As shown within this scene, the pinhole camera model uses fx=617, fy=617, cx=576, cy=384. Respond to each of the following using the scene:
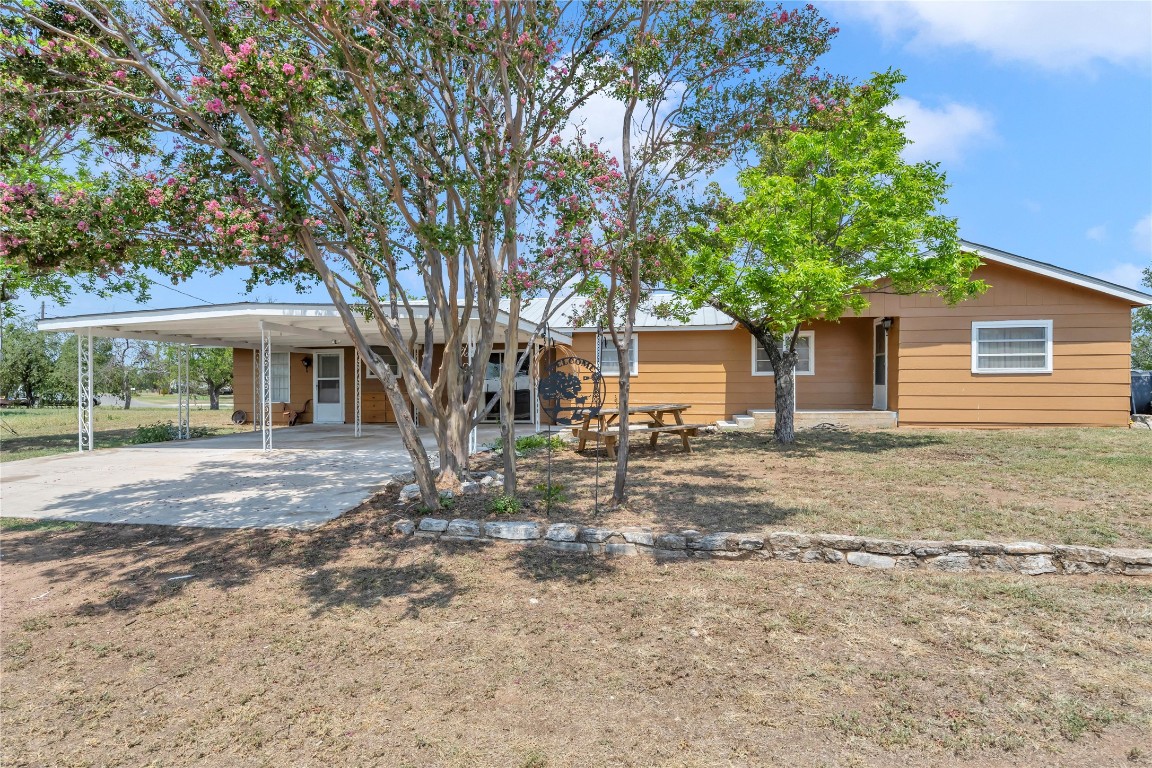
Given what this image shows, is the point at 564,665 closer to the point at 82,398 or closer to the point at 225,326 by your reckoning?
the point at 225,326

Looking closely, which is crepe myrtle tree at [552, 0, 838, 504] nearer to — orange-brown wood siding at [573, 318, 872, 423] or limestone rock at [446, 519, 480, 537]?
limestone rock at [446, 519, 480, 537]

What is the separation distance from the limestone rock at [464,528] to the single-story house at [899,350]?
231 inches

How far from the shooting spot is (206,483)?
296 inches

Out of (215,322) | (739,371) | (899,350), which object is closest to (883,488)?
(899,350)

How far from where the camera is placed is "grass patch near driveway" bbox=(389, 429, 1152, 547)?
16.1 feet

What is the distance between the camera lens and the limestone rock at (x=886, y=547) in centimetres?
424

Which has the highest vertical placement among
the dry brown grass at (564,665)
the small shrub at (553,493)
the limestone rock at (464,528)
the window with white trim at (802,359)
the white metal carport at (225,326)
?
the white metal carport at (225,326)

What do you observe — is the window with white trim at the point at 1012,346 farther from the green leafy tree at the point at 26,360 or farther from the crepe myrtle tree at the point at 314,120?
the green leafy tree at the point at 26,360

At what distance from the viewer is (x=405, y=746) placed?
2.29 metres

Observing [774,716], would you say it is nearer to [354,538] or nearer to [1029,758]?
[1029,758]

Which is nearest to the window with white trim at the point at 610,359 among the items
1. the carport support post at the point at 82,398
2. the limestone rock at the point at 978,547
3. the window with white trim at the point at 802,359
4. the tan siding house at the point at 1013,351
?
the window with white trim at the point at 802,359

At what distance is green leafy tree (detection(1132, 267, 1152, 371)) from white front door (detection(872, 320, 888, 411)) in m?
23.7

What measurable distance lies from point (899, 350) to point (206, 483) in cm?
1173

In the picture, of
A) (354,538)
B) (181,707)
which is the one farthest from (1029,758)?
(354,538)
